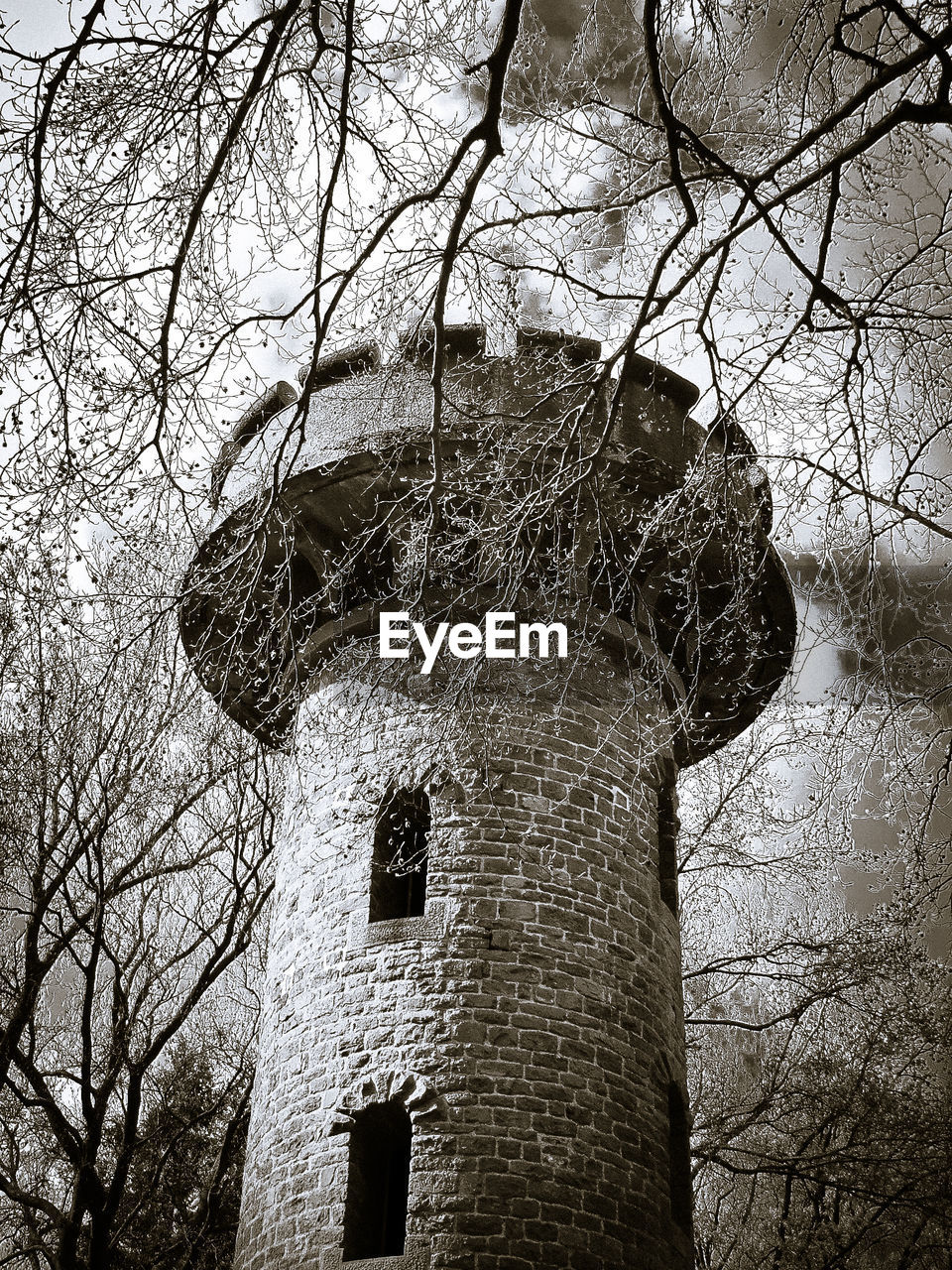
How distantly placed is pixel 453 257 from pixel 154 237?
1255 mm

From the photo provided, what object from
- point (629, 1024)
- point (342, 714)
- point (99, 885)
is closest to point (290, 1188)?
point (629, 1024)

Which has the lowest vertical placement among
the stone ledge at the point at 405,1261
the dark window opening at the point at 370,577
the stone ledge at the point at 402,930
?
the stone ledge at the point at 405,1261

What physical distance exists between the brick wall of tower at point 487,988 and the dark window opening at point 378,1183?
0.37 feet

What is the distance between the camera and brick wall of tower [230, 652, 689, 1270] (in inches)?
310

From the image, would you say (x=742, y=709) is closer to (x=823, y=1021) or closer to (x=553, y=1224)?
(x=553, y=1224)

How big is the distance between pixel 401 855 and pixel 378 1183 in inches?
89.1

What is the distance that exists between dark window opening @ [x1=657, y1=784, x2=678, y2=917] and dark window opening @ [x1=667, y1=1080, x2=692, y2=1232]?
1511mm

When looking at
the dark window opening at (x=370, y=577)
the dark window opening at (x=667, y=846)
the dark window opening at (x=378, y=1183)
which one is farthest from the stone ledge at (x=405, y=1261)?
the dark window opening at (x=370, y=577)

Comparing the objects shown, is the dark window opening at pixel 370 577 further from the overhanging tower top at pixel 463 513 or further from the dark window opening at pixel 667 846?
the dark window opening at pixel 667 846

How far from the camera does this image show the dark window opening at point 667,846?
10.4 m

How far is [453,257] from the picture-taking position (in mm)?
5484

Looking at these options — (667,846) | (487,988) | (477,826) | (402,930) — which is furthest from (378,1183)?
(667,846)

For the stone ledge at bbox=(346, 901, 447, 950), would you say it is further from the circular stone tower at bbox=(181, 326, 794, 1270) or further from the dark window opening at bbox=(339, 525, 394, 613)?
the dark window opening at bbox=(339, 525, 394, 613)

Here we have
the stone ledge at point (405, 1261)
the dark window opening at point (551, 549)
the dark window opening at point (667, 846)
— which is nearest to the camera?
the dark window opening at point (551, 549)
